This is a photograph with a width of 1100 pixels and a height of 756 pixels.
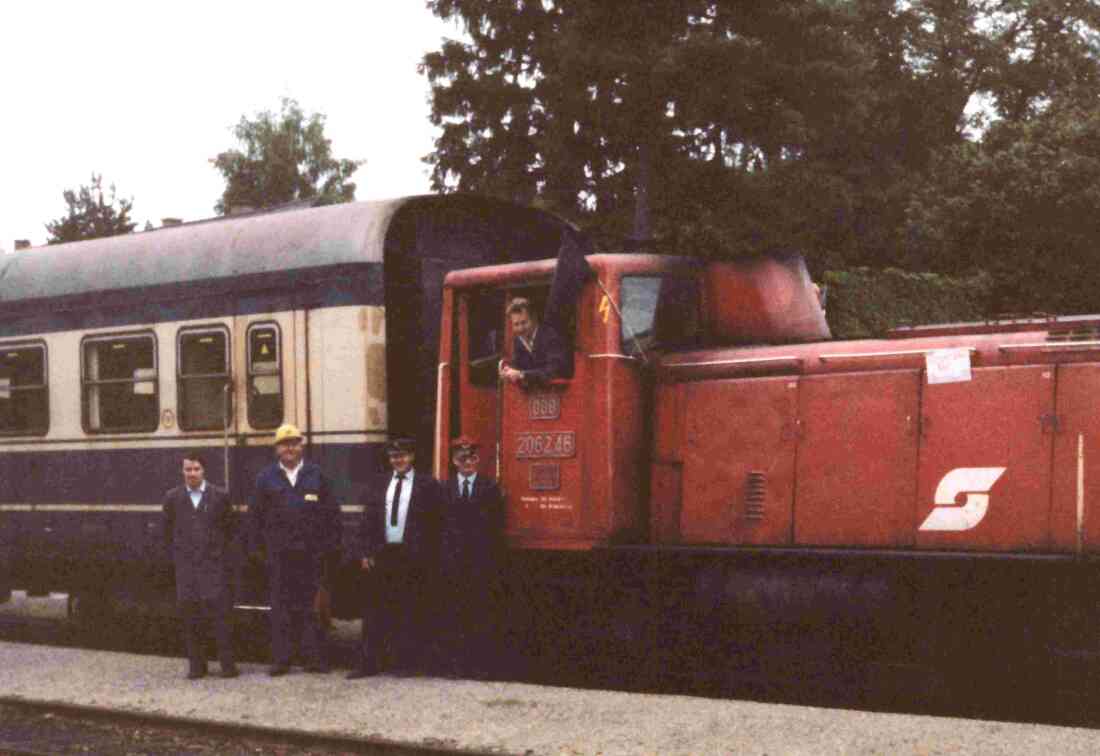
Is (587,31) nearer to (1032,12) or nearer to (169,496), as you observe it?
(1032,12)

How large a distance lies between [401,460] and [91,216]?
195 ft

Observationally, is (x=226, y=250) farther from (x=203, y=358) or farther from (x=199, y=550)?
(x=199, y=550)

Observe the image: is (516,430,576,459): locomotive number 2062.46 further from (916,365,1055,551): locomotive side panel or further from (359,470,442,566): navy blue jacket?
(916,365,1055,551): locomotive side panel

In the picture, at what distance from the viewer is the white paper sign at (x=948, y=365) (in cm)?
1019

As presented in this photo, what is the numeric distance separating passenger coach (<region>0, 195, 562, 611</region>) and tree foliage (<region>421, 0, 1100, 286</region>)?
59.8ft

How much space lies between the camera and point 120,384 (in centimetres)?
1440

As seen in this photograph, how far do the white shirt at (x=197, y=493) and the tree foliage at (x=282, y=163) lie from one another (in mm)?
62228

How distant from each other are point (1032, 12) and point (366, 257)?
41.1 metres

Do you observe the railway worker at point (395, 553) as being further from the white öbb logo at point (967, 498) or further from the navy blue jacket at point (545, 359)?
the white öbb logo at point (967, 498)

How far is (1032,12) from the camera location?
1928 inches

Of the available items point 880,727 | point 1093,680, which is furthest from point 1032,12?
point 880,727

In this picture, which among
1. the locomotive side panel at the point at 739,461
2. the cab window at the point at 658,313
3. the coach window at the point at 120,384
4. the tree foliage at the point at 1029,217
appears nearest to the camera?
the locomotive side panel at the point at 739,461

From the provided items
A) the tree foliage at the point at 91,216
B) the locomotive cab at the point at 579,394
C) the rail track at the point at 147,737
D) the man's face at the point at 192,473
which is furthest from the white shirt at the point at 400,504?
the tree foliage at the point at 91,216

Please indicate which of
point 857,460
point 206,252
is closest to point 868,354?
point 857,460
